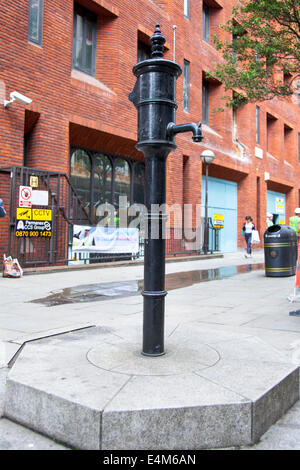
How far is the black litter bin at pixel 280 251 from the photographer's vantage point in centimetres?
1091

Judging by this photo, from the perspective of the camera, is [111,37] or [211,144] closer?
[111,37]

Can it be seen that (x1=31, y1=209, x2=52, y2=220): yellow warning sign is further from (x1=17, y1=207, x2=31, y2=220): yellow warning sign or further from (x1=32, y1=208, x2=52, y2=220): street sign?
(x1=17, y1=207, x2=31, y2=220): yellow warning sign

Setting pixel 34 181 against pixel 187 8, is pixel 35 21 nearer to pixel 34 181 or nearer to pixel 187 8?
pixel 34 181

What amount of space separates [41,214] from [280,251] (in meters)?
6.60

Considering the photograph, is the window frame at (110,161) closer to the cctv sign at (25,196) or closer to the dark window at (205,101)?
the cctv sign at (25,196)

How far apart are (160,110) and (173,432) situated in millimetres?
2236

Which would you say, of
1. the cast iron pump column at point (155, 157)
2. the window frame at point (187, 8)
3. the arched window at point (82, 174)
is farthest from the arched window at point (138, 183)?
the cast iron pump column at point (155, 157)

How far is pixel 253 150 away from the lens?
2508 cm

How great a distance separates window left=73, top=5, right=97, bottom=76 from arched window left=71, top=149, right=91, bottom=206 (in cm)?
298

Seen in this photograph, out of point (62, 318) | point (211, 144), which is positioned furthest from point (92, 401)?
point (211, 144)

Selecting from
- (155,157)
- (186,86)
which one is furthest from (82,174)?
(155,157)

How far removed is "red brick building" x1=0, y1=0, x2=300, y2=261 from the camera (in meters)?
11.2

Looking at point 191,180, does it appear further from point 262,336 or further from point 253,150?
point 262,336

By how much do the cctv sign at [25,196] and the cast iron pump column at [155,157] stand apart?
8.22m
